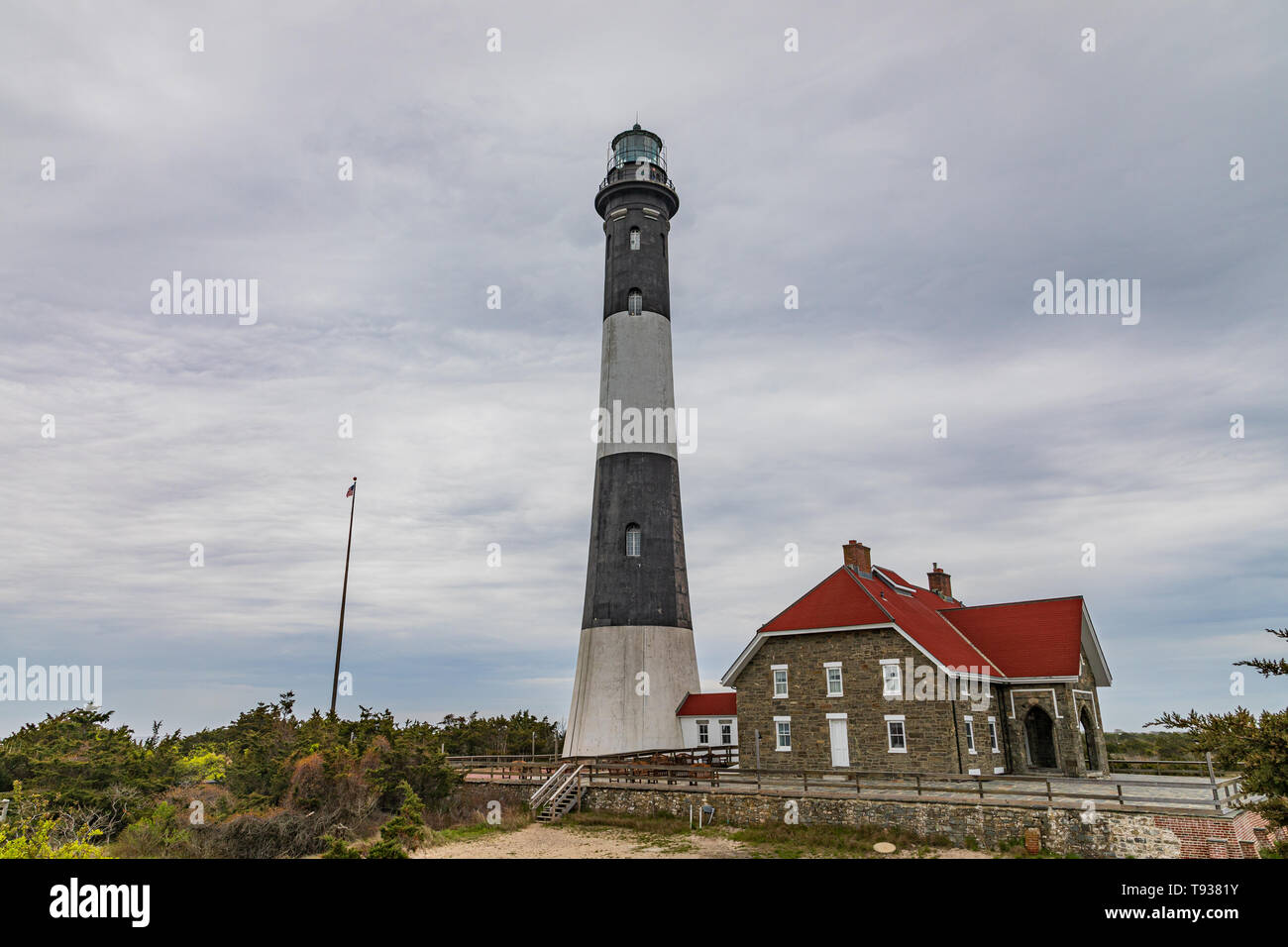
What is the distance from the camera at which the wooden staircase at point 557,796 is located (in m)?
25.7

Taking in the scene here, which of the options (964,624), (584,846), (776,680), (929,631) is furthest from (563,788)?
(964,624)

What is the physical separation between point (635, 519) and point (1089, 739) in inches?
755

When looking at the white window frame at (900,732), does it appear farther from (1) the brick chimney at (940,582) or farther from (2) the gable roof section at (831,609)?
(1) the brick chimney at (940,582)

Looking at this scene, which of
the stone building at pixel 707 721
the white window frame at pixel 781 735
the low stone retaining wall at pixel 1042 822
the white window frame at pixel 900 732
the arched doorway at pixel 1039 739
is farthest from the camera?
the stone building at pixel 707 721

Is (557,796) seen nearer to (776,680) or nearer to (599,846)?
(599,846)

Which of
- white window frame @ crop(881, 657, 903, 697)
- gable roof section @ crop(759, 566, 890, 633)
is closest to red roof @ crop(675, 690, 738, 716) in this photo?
gable roof section @ crop(759, 566, 890, 633)

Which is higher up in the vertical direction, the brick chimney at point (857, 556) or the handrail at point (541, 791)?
the brick chimney at point (857, 556)

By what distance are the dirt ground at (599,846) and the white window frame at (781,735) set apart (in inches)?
235

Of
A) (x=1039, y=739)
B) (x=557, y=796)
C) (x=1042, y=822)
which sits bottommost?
(x=557, y=796)

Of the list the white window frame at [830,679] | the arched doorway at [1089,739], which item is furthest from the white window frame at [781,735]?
the arched doorway at [1089,739]

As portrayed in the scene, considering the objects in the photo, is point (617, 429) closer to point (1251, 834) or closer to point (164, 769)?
point (164, 769)

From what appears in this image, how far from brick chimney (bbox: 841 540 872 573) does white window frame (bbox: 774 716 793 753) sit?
6658mm

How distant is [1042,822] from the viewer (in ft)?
59.8
